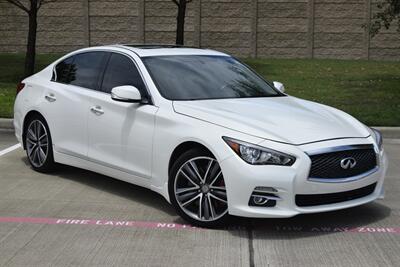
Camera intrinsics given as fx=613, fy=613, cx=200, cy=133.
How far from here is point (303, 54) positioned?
2458cm

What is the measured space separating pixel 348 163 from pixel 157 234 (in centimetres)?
173

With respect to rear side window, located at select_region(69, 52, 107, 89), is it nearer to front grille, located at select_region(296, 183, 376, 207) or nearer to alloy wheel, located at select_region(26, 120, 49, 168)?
alloy wheel, located at select_region(26, 120, 49, 168)

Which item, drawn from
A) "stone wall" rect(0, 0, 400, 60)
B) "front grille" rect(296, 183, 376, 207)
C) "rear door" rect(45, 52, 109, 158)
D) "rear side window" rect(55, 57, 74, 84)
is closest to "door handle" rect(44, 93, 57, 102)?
"rear door" rect(45, 52, 109, 158)

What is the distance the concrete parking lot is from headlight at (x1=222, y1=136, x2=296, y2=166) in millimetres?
658

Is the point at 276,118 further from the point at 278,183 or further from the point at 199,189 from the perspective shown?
the point at 199,189

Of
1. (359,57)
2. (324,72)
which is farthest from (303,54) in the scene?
(324,72)

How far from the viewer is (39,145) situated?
24.2 feet

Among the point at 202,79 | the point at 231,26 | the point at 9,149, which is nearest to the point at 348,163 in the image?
the point at 202,79

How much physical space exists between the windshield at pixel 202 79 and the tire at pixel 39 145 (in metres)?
1.72

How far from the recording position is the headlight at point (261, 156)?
16.3ft

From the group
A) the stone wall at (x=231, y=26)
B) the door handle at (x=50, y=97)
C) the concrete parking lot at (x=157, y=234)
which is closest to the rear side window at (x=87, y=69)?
the door handle at (x=50, y=97)

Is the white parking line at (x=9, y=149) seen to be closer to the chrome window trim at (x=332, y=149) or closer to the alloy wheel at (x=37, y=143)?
the alloy wheel at (x=37, y=143)

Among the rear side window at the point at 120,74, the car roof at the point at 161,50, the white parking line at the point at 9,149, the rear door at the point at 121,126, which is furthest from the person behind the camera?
the white parking line at the point at 9,149

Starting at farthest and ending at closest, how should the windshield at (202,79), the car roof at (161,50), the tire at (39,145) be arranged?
A: the tire at (39,145) → the car roof at (161,50) → the windshield at (202,79)
